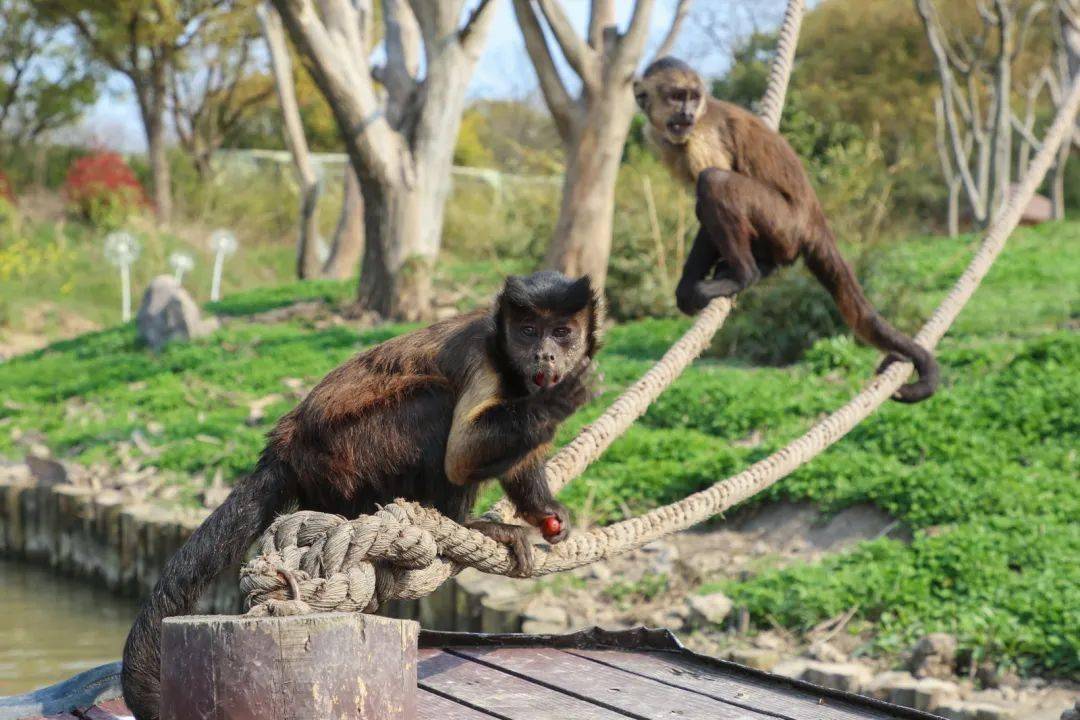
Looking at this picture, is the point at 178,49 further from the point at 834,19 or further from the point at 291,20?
the point at 291,20

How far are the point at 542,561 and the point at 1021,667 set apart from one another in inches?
111

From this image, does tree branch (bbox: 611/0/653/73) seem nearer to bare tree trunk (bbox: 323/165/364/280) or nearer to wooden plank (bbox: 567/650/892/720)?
wooden plank (bbox: 567/650/892/720)

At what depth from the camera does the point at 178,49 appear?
29.1m

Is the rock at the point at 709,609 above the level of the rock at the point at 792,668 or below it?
above

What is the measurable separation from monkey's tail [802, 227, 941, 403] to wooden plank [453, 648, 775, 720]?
196 centimetres

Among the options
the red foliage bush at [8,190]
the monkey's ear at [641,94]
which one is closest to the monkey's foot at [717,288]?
the monkey's ear at [641,94]

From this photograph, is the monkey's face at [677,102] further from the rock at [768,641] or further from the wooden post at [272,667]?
the wooden post at [272,667]

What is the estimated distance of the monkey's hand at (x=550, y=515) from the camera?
3.52 metres

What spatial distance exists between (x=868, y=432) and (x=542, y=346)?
4.74 m

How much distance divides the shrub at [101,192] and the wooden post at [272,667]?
23.6 meters

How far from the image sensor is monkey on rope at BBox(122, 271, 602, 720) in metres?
Answer: 3.11

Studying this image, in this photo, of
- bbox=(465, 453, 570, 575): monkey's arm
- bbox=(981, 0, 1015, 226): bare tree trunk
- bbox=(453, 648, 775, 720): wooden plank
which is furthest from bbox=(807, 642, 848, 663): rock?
bbox=(981, 0, 1015, 226): bare tree trunk

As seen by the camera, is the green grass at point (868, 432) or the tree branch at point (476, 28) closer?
the green grass at point (868, 432)

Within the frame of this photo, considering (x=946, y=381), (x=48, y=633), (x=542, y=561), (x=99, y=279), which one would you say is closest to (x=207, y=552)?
(x=542, y=561)
